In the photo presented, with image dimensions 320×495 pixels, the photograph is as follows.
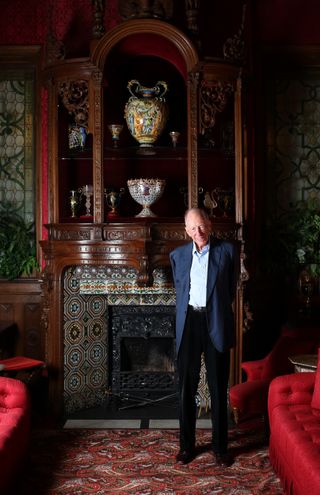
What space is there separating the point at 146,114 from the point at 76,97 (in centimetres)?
60

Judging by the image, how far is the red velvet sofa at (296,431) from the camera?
3271 mm

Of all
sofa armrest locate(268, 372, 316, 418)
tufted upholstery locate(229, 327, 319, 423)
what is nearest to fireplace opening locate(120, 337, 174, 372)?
tufted upholstery locate(229, 327, 319, 423)

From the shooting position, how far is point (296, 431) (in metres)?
3.63

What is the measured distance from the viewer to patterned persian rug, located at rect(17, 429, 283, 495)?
12.7 ft

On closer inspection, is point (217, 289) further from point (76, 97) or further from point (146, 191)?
point (76, 97)

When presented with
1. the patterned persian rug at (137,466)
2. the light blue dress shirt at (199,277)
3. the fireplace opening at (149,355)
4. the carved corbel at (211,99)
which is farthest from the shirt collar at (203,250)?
the fireplace opening at (149,355)

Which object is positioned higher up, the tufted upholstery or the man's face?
the man's face

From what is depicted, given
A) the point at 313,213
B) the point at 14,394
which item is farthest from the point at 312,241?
the point at 14,394

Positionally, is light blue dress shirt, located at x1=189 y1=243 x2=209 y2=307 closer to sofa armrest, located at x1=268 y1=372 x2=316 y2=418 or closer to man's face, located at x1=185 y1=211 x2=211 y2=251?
man's face, located at x1=185 y1=211 x2=211 y2=251

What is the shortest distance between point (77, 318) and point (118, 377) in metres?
0.65

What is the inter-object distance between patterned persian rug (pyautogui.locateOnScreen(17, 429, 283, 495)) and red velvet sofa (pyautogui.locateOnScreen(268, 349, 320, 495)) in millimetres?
255

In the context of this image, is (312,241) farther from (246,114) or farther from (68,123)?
(68,123)

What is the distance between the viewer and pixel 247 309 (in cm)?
532

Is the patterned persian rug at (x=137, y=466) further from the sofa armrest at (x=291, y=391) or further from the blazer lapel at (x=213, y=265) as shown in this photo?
the blazer lapel at (x=213, y=265)
